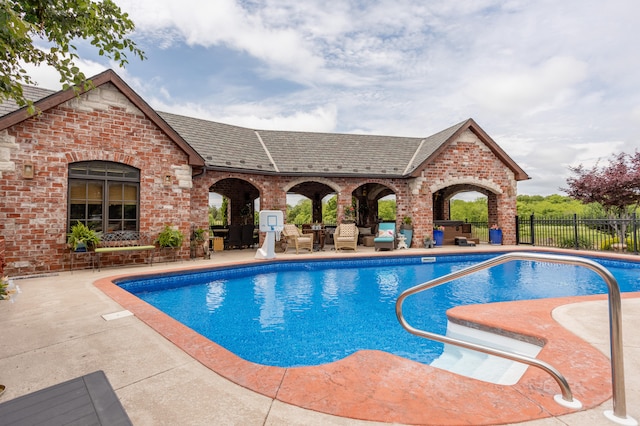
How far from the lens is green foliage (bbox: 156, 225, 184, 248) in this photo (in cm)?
896

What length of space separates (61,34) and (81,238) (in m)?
6.45

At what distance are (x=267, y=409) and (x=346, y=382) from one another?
2.07ft

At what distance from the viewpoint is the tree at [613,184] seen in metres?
12.5

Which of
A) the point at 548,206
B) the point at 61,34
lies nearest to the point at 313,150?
the point at 61,34

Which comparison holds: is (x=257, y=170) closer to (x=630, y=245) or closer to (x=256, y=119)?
(x=630, y=245)

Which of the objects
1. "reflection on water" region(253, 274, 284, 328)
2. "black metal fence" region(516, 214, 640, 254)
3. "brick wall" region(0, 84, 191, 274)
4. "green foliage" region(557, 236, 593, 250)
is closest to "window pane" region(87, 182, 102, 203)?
"brick wall" region(0, 84, 191, 274)

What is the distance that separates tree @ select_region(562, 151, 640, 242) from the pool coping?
13.3 metres

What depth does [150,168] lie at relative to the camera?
9.10m

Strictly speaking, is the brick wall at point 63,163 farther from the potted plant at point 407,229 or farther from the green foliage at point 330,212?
the green foliage at point 330,212

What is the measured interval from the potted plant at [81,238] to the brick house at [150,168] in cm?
40

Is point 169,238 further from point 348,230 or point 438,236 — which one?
point 438,236

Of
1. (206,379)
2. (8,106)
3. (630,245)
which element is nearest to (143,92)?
(8,106)

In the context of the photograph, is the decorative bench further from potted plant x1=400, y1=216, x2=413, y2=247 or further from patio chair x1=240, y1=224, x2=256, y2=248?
potted plant x1=400, y1=216, x2=413, y2=247

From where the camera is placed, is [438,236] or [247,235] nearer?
[247,235]
